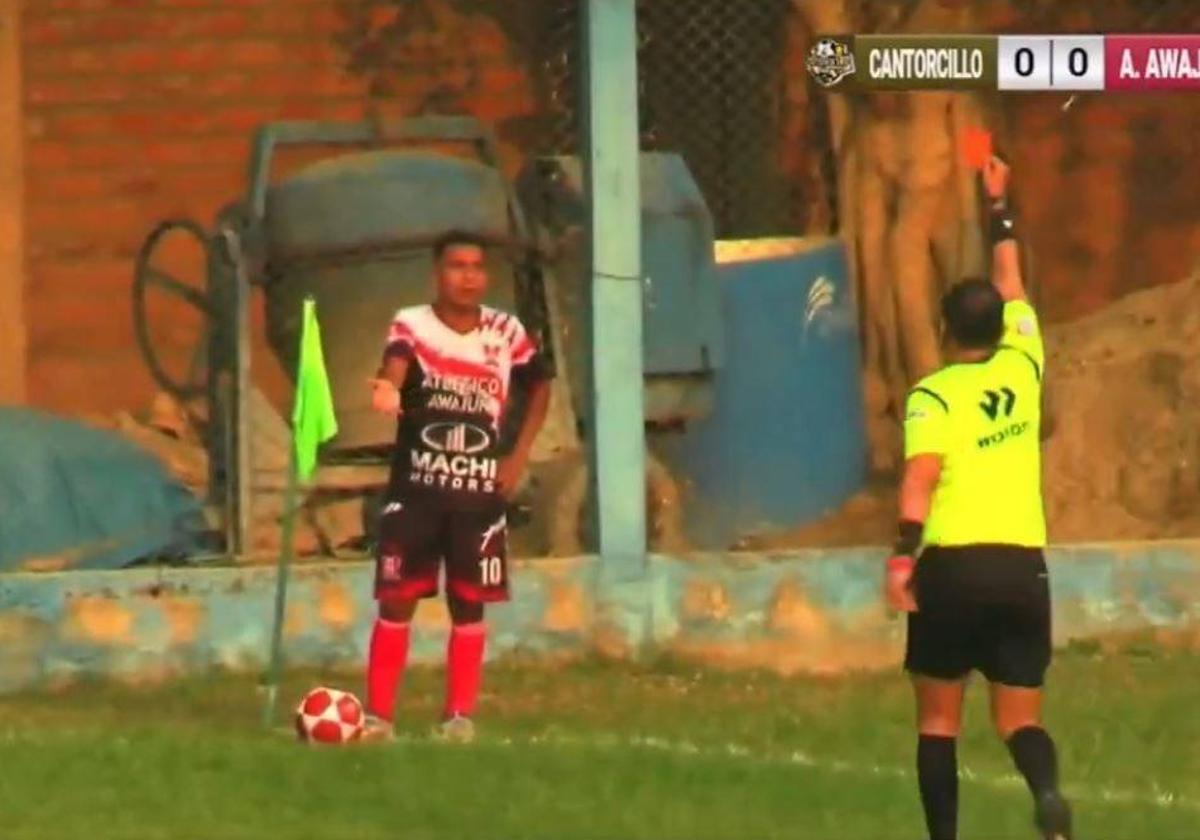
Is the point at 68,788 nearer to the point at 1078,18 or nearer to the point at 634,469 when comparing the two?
the point at 634,469

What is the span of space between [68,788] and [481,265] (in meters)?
2.25

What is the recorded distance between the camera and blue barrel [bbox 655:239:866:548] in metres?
14.3

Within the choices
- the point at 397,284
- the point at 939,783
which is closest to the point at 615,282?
the point at 397,284

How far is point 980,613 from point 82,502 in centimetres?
546

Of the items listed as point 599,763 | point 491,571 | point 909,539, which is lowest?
point 599,763

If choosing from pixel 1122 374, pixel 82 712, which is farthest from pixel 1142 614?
pixel 82 712

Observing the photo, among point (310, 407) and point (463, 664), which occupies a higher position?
point (310, 407)

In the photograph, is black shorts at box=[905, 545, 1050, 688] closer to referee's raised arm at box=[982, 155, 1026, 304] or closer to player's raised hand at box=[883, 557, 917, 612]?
player's raised hand at box=[883, 557, 917, 612]

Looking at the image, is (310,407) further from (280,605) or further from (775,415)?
(775,415)

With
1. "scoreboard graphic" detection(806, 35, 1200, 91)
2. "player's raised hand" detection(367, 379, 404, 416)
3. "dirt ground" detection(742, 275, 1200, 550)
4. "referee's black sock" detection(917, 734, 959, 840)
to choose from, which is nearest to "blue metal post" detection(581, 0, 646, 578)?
"scoreboard graphic" detection(806, 35, 1200, 91)

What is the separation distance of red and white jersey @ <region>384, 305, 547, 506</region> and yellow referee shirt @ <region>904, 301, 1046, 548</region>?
2623mm

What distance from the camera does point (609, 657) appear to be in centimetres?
1327

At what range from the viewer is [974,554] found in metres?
8.77

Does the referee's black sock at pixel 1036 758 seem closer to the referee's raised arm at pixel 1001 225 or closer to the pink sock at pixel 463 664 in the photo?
the referee's raised arm at pixel 1001 225
